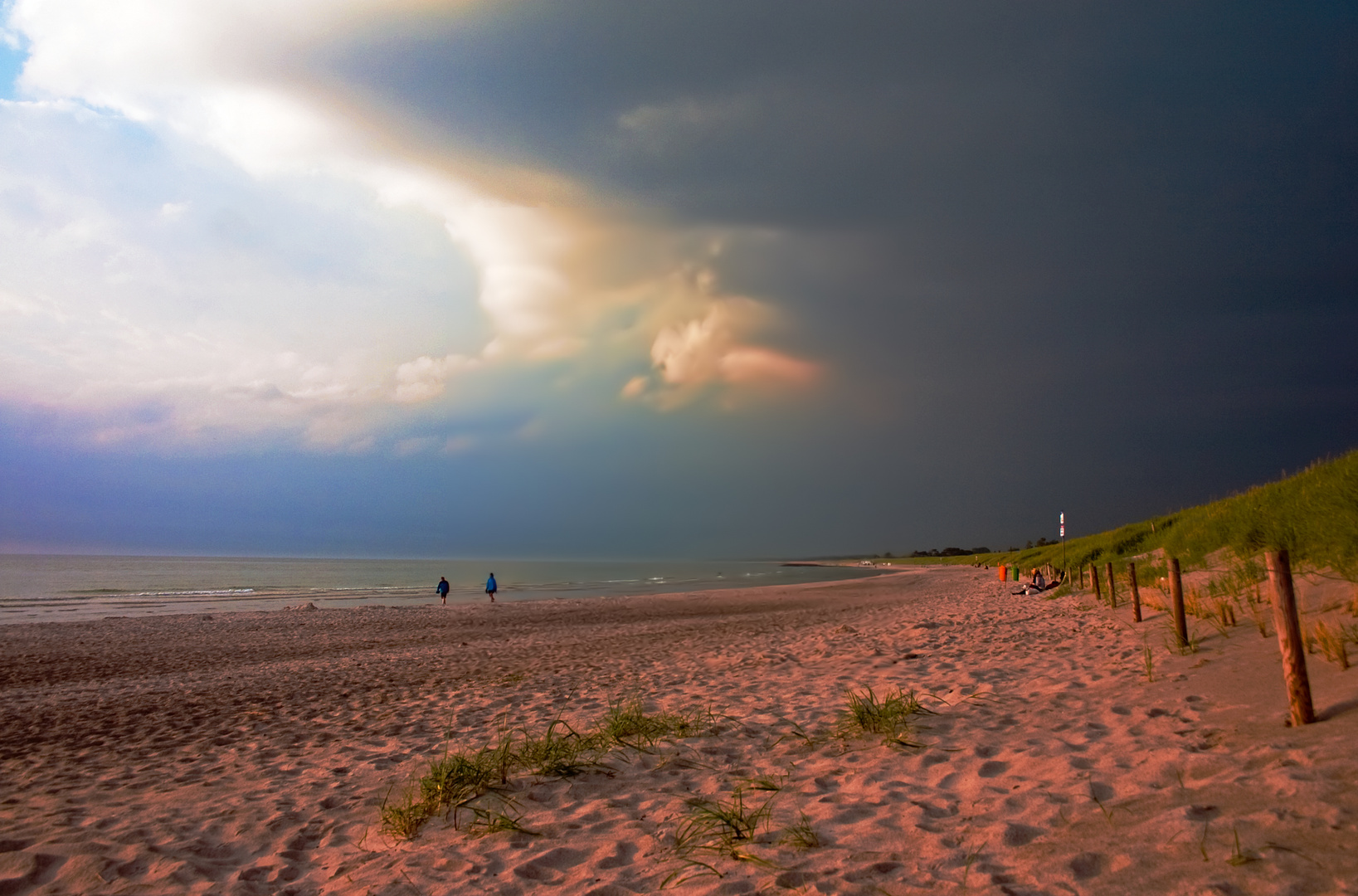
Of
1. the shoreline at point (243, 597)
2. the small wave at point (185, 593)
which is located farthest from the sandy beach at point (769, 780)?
the small wave at point (185, 593)

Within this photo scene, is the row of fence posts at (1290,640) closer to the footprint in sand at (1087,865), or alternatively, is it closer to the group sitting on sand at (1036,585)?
the footprint in sand at (1087,865)

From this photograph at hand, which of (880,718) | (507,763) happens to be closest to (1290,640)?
(880,718)

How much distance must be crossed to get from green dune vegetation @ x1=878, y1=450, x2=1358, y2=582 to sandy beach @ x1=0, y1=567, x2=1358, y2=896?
2245 millimetres

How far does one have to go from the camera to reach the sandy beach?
3.92 m

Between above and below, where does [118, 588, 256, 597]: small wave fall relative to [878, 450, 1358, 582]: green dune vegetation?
below

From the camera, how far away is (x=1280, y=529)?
1253 cm

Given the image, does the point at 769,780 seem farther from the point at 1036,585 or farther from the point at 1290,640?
the point at 1036,585

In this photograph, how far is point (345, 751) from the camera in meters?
8.28

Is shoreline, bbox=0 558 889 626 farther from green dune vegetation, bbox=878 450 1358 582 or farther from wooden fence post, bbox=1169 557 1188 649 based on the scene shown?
wooden fence post, bbox=1169 557 1188 649

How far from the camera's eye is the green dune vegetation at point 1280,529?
9898 millimetres

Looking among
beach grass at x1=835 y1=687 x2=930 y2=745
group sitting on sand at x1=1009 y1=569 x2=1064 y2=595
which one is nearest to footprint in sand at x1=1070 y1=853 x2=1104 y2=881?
beach grass at x1=835 y1=687 x2=930 y2=745

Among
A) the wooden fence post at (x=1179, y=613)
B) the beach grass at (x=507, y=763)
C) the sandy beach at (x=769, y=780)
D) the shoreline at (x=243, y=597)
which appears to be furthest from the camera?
the shoreline at (x=243, y=597)

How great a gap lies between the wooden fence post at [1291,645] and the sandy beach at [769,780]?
146 mm

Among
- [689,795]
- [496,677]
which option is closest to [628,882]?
[689,795]
